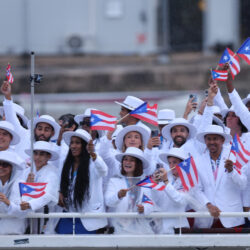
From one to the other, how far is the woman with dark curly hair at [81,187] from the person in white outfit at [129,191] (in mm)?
129

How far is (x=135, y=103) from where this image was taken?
858 cm

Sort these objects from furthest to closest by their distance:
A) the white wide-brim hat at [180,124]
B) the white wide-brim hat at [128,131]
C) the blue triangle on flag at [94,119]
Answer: the white wide-brim hat at [180,124] → the white wide-brim hat at [128,131] → the blue triangle on flag at [94,119]

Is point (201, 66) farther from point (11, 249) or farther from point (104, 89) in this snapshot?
point (11, 249)

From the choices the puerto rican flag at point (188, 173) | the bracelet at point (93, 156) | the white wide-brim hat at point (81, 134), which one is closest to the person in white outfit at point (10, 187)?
the white wide-brim hat at point (81, 134)

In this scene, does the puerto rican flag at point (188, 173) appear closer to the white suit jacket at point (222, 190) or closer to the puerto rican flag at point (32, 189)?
the white suit jacket at point (222, 190)

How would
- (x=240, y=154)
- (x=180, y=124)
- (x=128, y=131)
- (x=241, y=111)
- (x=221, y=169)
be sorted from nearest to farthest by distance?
1. (x=221, y=169)
2. (x=240, y=154)
3. (x=128, y=131)
4. (x=241, y=111)
5. (x=180, y=124)

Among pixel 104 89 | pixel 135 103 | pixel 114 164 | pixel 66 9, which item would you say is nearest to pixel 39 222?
pixel 114 164

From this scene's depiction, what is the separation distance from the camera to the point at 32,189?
744 cm

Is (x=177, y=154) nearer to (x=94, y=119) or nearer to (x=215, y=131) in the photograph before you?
(x=215, y=131)

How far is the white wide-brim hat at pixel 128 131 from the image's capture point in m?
8.07

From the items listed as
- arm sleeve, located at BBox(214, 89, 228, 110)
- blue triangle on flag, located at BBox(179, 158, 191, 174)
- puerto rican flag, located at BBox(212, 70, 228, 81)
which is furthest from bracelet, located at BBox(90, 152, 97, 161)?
arm sleeve, located at BBox(214, 89, 228, 110)

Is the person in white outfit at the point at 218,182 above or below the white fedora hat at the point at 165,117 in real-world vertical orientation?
below

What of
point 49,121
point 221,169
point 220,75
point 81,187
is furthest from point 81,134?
point 220,75

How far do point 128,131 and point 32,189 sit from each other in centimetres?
123
